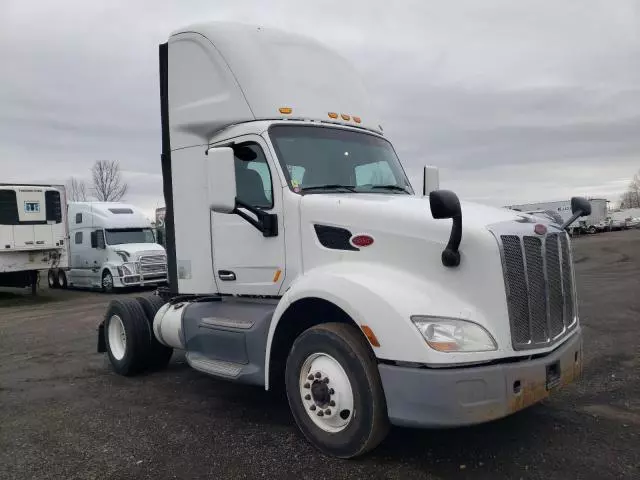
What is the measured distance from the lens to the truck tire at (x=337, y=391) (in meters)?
3.96

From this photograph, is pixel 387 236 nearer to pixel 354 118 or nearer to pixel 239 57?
pixel 354 118

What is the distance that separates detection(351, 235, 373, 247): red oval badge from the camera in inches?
173

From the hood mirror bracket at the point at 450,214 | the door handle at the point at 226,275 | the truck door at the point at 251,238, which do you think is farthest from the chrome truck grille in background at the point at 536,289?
the door handle at the point at 226,275

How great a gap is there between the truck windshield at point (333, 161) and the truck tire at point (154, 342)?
310 cm

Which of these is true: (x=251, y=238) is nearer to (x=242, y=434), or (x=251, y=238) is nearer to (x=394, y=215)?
(x=394, y=215)

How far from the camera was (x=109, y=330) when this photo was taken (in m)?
7.42

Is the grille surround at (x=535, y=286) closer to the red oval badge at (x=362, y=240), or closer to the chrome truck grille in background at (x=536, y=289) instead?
the chrome truck grille in background at (x=536, y=289)

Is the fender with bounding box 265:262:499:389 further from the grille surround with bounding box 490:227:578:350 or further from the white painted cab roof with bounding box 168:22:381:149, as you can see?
the white painted cab roof with bounding box 168:22:381:149

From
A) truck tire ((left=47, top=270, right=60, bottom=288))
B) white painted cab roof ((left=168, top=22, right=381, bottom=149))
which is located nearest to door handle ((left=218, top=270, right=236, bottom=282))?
white painted cab roof ((left=168, top=22, right=381, bottom=149))

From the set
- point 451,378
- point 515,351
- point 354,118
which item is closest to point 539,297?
point 515,351

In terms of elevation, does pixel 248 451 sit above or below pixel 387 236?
below

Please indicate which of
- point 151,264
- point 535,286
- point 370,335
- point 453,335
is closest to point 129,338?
point 370,335

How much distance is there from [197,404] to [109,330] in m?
2.29

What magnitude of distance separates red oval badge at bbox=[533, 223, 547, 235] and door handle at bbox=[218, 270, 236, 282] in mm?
2858
